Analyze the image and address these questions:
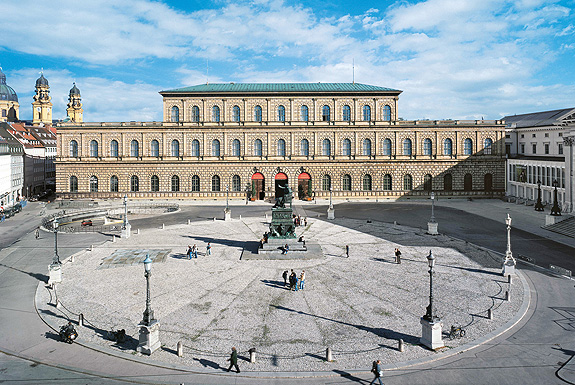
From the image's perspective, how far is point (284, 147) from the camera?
81250 millimetres

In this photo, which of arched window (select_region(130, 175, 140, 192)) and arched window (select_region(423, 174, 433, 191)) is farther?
arched window (select_region(130, 175, 140, 192))

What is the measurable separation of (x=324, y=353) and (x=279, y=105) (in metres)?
65.3

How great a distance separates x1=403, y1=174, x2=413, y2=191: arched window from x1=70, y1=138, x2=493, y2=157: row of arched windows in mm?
4299

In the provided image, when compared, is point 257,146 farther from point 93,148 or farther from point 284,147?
point 93,148

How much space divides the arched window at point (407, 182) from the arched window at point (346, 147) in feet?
37.3

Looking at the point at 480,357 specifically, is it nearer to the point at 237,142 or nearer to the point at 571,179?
the point at 571,179

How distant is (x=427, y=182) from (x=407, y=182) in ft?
11.9

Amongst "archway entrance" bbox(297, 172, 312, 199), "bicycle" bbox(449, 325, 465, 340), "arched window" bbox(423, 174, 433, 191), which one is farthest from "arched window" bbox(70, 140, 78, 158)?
"bicycle" bbox(449, 325, 465, 340)

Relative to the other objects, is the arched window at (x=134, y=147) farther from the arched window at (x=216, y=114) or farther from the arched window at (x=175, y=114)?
the arched window at (x=216, y=114)

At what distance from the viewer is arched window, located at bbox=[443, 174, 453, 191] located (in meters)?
81.3

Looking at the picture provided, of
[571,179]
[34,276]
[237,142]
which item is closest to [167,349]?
[34,276]

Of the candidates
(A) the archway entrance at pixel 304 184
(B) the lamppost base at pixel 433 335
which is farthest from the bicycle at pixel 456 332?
(A) the archway entrance at pixel 304 184

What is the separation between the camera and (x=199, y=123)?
81.1m

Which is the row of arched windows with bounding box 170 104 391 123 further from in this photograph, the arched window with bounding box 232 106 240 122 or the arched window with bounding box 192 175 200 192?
the arched window with bounding box 192 175 200 192
